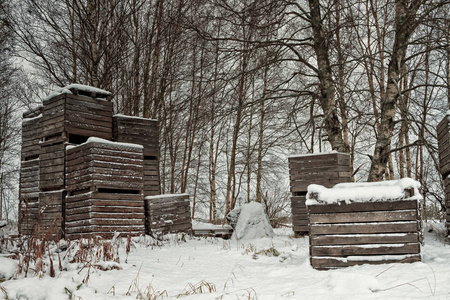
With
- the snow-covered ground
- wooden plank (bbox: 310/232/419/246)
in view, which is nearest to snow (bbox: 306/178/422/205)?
wooden plank (bbox: 310/232/419/246)

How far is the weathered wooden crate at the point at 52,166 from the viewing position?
8211mm

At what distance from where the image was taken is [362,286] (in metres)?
3.25

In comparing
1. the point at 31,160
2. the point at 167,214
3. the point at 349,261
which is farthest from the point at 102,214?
the point at 349,261

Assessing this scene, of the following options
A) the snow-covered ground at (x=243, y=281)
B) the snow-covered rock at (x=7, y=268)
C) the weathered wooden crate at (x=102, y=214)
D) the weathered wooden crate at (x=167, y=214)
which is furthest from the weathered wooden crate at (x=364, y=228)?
the weathered wooden crate at (x=167, y=214)

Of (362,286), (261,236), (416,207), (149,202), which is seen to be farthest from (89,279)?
(261,236)

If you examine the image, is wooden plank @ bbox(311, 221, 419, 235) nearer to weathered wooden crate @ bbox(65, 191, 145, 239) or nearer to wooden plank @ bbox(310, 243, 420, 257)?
wooden plank @ bbox(310, 243, 420, 257)

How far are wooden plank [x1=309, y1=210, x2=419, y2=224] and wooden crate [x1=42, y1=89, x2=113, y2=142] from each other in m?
5.71

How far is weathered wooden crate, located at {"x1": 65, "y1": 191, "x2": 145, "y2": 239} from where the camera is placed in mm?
7445

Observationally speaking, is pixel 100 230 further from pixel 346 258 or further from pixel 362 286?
pixel 362 286

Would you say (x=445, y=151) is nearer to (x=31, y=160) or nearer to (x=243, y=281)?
(x=243, y=281)

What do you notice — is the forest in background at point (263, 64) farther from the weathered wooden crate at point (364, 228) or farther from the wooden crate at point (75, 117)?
the wooden crate at point (75, 117)

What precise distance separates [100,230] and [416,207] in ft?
18.3

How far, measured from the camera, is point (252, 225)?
9.02 meters

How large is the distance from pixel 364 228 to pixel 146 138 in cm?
630
